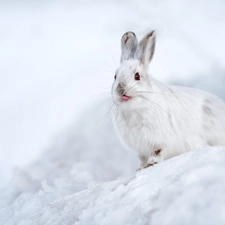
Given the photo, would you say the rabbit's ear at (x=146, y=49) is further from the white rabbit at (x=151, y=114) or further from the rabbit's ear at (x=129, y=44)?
the rabbit's ear at (x=129, y=44)

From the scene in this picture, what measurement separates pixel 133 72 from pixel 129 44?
0.56 meters

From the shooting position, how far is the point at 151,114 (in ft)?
15.0

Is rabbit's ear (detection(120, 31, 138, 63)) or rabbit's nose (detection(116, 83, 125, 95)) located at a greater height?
rabbit's ear (detection(120, 31, 138, 63))

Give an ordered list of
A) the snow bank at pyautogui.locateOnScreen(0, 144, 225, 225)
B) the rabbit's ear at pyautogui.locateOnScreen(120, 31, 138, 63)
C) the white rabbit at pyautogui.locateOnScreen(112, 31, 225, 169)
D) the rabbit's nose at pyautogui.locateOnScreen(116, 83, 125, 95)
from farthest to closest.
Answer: the rabbit's ear at pyautogui.locateOnScreen(120, 31, 138, 63)
the white rabbit at pyautogui.locateOnScreen(112, 31, 225, 169)
the rabbit's nose at pyautogui.locateOnScreen(116, 83, 125, 95)
the snow bank at pyautogui.locateOnScreen(0, 144, 225, 225)

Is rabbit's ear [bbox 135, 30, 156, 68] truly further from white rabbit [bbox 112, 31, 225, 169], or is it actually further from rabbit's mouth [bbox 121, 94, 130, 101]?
rabbit's mouth [bbox 121, 94, 130, 101]

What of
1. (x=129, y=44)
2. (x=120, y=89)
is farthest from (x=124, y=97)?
(x=129, y=44)

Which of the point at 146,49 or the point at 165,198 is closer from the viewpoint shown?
the point at 165,198

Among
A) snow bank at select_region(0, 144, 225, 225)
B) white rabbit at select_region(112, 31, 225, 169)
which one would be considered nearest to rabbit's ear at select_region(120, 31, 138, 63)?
white rabbit at select_region(112, 31, 225, 169)

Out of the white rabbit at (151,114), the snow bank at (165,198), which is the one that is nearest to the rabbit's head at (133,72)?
the white rabbit at (151,114)

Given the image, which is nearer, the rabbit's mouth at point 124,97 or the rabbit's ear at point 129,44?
the rabbit's mouth at point 124,97

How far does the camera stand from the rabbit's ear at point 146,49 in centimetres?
467

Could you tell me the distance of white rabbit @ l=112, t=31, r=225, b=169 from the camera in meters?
4.48

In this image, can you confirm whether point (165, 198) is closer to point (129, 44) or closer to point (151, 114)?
point (151, 114)

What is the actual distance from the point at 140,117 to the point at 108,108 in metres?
0.52
